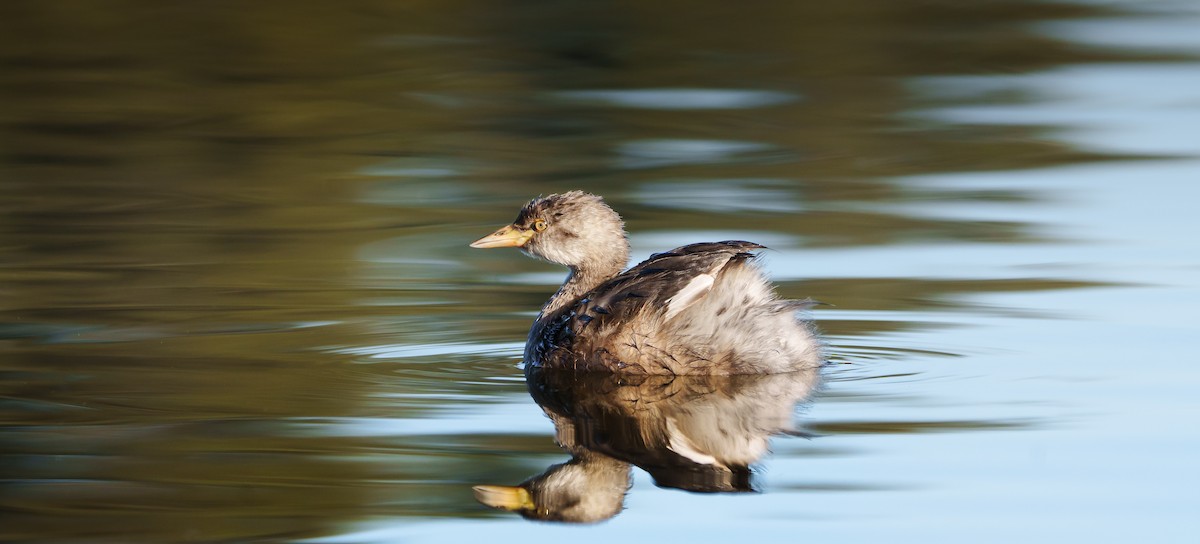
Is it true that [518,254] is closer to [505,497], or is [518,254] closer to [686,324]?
[686,324]

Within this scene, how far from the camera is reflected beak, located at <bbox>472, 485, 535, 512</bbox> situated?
4.80 metres

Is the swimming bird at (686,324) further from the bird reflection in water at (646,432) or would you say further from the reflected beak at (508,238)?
the reflected beak at (508,238)

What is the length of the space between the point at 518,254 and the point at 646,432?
3847mm

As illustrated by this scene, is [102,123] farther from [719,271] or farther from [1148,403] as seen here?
[1148,403]

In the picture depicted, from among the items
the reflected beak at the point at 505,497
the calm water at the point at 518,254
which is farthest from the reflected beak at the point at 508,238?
the reflected beak at the point at 505,497

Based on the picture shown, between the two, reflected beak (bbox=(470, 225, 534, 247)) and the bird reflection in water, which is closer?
the bird reflection in water

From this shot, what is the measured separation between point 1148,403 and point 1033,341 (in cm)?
106

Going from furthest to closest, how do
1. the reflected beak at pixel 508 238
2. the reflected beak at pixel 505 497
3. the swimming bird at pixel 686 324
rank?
the reflected beak at pixel 508 238
the swimming bird at pixel 686 324
the reflected beak at pixel 505 497

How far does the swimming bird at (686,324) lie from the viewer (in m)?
6.41

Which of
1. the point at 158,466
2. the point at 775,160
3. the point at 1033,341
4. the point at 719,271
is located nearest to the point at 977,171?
the point at 775,160

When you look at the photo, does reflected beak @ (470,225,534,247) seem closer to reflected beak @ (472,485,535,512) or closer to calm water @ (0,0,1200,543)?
calm water @ (0,0,1200,543)

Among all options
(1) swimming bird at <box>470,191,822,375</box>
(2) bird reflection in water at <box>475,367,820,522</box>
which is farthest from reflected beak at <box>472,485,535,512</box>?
(1) swimming bird at <box>470,191,822,375</box>

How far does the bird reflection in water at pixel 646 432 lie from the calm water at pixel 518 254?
0.03 metres

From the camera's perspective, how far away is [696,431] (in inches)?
221
